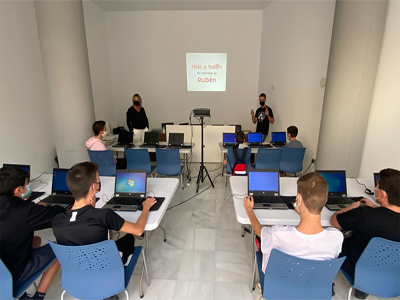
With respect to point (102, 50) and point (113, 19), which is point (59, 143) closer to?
point (102, 50)

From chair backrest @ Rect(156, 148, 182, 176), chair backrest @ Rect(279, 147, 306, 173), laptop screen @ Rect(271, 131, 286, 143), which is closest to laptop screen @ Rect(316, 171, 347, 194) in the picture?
chair backrest @ Rect(279, 147, 306, 173)

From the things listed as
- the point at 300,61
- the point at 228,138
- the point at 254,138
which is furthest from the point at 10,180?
the point at 300,61

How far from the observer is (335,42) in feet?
10.9

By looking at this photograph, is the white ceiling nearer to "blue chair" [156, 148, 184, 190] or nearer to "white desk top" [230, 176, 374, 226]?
"blue chair" [156, 148, 184, 190]

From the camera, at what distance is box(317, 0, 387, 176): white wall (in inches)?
116

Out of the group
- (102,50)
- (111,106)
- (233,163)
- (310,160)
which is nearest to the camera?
(233,163)

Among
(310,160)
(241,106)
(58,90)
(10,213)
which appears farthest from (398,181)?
(241,106)

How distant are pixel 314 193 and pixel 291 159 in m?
2.59

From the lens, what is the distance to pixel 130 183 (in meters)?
2.14

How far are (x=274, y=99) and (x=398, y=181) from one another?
470 centimetres

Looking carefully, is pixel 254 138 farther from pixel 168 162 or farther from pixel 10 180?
pixel 10 180

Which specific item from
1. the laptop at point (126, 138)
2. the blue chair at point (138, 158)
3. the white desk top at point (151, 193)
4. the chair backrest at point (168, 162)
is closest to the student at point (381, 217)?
the white desk top at point (151, 193)

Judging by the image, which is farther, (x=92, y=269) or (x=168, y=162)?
(x=168, y=162)

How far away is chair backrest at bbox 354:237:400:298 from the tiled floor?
0.57m
